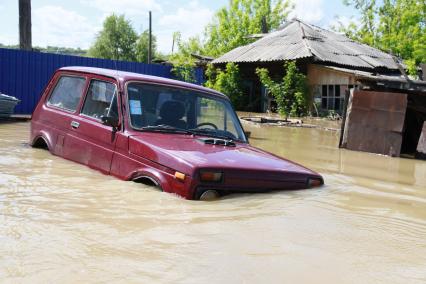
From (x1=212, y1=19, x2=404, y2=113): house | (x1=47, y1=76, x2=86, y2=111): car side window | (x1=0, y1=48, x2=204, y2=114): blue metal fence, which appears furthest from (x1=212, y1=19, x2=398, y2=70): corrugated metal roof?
(x1=47, y1=76, x2=86, y2=111): car side window

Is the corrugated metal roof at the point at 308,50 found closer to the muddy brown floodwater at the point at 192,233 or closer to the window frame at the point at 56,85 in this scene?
the window frame at the point at 56,85

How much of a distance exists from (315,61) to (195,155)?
19164 millimetres

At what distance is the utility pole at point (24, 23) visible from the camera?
17914 millimetres

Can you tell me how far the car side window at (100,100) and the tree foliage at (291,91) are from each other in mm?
16356

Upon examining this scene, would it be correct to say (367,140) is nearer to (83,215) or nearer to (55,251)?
(83,215)

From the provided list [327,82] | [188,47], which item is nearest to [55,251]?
[327,82]

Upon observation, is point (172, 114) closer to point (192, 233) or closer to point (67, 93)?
point (67, 93)

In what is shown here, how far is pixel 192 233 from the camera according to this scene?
3746 mm

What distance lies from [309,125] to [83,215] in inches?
579

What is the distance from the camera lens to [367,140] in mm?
11734

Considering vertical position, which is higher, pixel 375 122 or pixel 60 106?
pixel 60 106

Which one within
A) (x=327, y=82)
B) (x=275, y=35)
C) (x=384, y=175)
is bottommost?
(x=384, y=175)

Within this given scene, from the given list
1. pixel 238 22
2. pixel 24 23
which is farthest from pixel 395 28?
pixel 24 23

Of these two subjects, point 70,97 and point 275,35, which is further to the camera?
point 275,35
